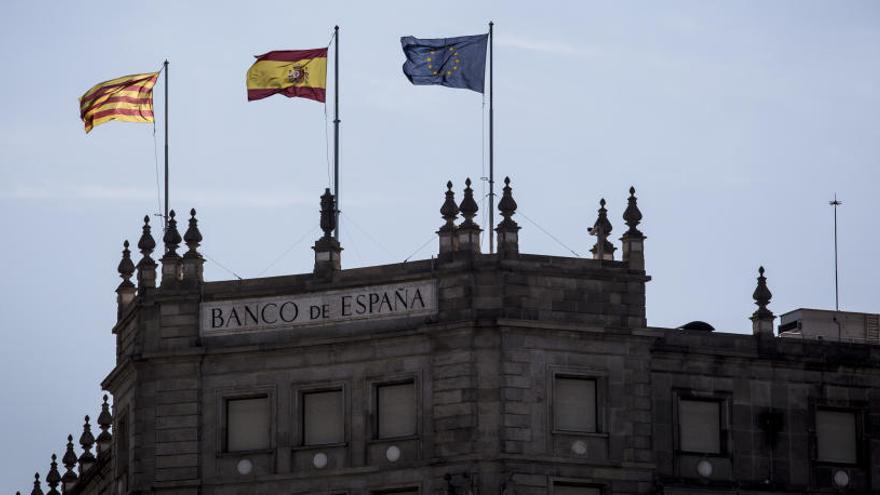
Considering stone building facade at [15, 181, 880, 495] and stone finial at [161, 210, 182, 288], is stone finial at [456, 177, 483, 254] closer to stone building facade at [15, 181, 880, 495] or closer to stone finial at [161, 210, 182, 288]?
stone building facade at [15, 181, 880, 495]

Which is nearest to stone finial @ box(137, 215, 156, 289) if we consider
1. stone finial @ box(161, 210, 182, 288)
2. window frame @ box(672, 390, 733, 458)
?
stone finial @ box(161, 210, 182, 288)

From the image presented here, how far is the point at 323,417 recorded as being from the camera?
9700cm

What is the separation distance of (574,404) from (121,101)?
21281 mm

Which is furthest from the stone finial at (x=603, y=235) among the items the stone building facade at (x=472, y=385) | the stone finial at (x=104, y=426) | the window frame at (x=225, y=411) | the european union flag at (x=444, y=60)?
the stone finial at (x=104, y=426)

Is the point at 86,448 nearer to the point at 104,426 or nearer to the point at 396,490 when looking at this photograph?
the point at 104,426

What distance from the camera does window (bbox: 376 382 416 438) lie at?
314 feet

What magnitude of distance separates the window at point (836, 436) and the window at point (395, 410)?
1459cm

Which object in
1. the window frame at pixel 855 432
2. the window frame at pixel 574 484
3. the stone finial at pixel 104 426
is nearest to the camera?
the window frame at pixel 574 484

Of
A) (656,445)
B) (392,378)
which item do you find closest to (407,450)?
(392,378)

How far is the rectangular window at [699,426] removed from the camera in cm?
9738

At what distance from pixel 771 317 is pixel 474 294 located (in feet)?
37.5

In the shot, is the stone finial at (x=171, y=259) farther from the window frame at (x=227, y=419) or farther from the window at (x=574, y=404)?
the window at (x=574, y=404)

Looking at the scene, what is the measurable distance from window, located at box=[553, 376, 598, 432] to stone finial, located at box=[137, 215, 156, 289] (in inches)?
619

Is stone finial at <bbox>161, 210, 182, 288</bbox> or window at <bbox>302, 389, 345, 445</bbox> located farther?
stone finial at <bbox>161, 210, 182, 288</bbox>
